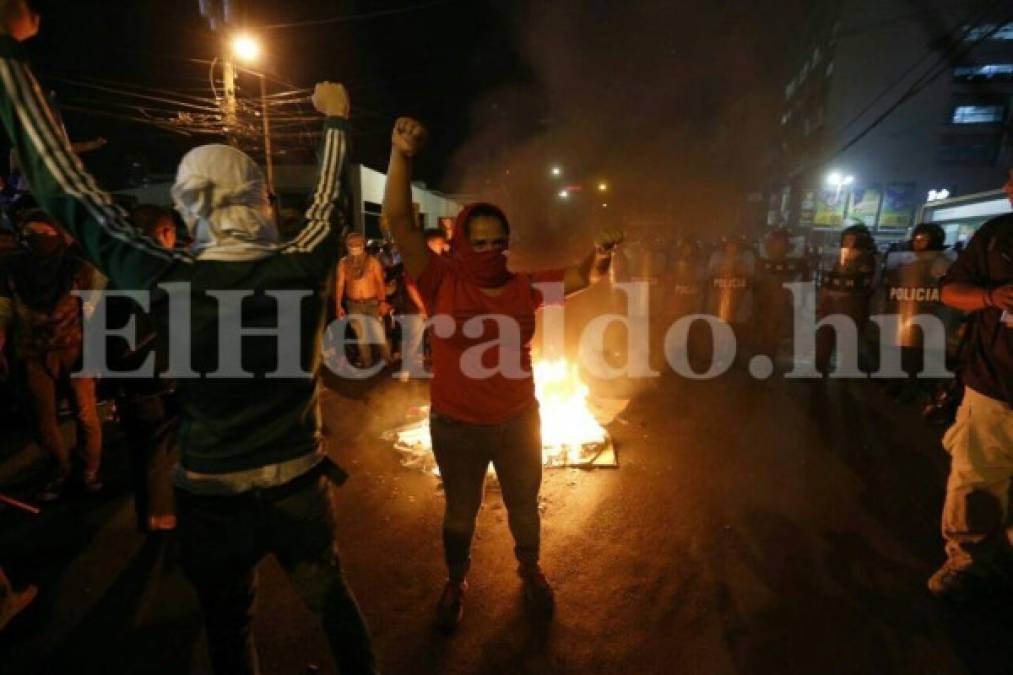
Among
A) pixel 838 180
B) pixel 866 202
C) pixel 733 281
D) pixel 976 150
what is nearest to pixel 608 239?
pixel 733 281

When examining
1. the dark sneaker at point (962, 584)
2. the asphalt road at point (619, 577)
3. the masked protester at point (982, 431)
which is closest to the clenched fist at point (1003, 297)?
the masked protester at point (982, 431)

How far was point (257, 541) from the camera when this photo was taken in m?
1.76

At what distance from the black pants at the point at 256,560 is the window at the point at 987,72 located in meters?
49.6

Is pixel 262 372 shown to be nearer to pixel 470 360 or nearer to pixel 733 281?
pixel 470 360

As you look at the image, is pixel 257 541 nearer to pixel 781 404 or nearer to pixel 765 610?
pixel 765 610

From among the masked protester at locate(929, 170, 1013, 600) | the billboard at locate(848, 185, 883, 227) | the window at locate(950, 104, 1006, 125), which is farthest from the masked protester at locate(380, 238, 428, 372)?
the window at locate(950, 104, 1006, 125)

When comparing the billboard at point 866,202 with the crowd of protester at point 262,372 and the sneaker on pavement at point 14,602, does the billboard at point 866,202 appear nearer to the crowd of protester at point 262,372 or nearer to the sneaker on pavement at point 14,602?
the crowd of protester at point 262,372

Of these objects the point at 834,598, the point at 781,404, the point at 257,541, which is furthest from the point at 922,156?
the point at 257,541

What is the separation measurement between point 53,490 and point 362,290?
12.9 ft

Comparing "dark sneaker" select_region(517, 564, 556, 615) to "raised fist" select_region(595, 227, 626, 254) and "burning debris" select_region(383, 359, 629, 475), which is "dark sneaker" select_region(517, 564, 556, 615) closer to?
"burning debris" select_region(383, 359, 629, 475)

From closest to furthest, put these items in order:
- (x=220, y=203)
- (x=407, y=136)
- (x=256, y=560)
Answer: (x=220, y=203) < (x=256, y=560) < (x=407, y=136)

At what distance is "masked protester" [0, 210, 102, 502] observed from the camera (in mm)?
3576

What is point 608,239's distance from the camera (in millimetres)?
2797

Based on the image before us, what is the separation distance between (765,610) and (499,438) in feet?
5.65
